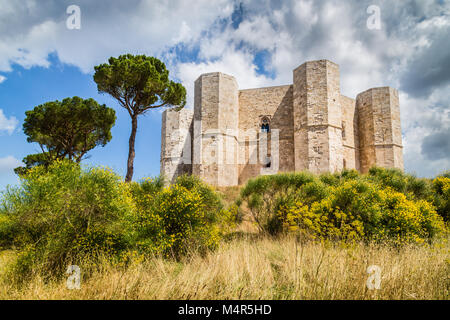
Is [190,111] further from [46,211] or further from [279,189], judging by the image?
[46,211]

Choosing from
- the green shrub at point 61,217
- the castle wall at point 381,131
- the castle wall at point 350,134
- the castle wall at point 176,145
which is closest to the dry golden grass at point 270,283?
the green shrub at point 61,217

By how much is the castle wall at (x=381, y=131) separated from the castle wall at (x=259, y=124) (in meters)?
6.28

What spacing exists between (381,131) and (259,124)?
8967mm

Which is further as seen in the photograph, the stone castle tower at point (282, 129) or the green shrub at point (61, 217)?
the stone castle tower at point (282, 129)

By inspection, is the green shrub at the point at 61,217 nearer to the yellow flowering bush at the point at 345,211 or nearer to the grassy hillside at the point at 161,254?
the grassy hillside at the point at 161,254

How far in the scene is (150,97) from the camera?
11492mm

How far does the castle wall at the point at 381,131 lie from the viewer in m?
16.6

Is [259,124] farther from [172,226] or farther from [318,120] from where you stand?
[172,226]

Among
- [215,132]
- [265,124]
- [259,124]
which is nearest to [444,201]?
[265,124]

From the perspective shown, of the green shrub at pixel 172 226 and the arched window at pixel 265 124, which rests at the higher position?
the arched window at pixel 265 124

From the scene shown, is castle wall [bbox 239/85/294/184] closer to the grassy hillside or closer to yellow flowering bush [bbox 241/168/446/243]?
yellow flowering bush [bbox 241/168/446/243]

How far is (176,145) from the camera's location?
1775cm

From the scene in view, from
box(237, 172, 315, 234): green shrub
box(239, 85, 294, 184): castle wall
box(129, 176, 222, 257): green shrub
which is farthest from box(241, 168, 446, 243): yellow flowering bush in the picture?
box(239, 85, 294, 184): castle wall

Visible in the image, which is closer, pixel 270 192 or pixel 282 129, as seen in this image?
pixel 270 192
